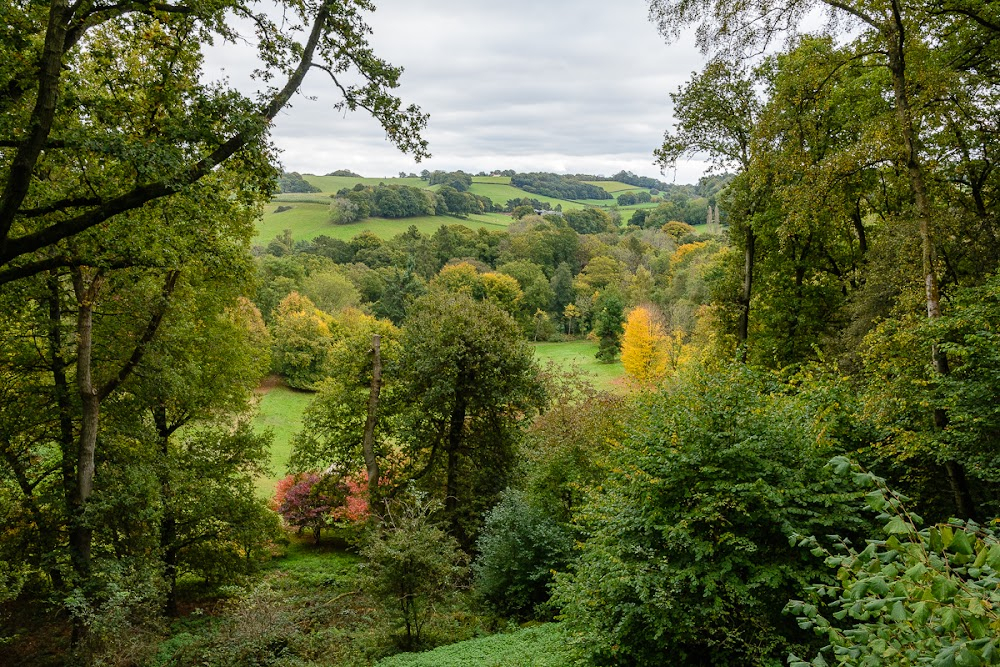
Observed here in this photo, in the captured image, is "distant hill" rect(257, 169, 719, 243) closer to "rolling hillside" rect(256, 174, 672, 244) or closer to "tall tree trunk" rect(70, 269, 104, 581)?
"rolling hillside" rect(256, 174, 672, 244)

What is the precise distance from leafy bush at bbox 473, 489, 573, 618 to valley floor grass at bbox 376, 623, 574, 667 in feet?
5.22

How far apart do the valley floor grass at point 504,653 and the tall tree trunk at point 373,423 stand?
8.79m

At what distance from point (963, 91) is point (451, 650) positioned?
1493cm

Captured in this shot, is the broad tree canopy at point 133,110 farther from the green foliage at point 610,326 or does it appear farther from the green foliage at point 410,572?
the green foliage at point 610,326

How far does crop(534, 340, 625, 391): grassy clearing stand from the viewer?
4888 centimetres

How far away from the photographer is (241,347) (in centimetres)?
1598

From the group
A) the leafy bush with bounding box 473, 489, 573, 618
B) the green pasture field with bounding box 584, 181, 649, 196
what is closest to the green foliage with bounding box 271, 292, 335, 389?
the leafy bush with bounding box 473, 489, 573, 618

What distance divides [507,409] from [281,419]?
1001 inches

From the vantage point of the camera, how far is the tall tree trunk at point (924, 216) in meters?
7.85

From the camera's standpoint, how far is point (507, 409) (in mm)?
20016

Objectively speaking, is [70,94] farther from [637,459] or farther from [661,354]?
[661,354]

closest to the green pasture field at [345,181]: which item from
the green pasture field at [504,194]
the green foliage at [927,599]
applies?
the green pasture field at [504,194]

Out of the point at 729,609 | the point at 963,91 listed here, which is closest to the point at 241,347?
the point at 729,609

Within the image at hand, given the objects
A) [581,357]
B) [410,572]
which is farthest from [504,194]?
[410,572]
